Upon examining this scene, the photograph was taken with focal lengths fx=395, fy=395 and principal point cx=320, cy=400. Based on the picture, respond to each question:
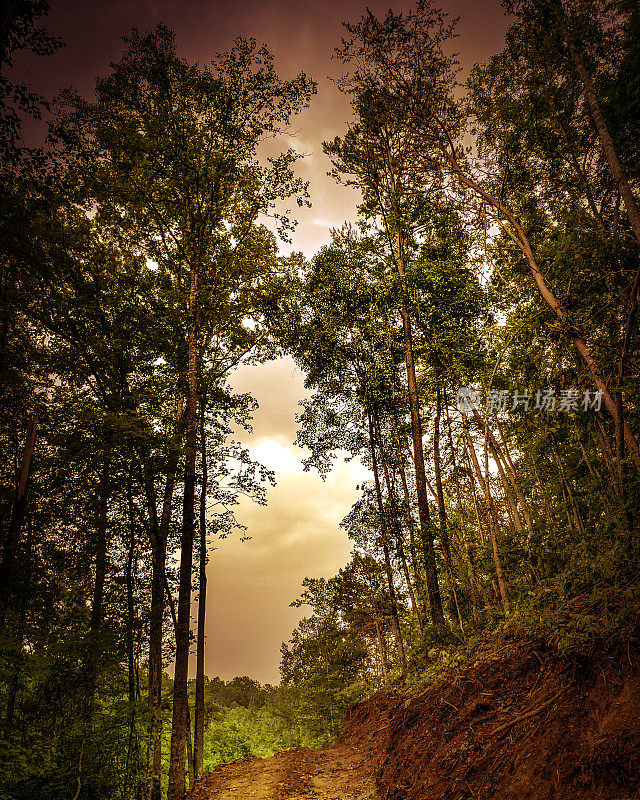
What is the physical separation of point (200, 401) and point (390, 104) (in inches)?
435

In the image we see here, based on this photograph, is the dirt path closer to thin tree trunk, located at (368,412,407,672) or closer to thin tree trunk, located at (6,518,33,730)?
thin tree trunk, located at (368,412,407,672)

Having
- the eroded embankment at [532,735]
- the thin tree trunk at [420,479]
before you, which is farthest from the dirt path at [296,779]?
the thin tree trunk at [420,479]

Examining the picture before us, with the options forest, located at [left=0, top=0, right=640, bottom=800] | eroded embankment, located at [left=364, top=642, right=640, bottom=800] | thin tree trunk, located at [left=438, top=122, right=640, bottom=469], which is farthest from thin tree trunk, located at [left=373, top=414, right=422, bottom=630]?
thin tree trunk, located at [left=438, top=122, right=640, bottom=469]

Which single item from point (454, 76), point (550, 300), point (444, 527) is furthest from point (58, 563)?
point (454, 76)

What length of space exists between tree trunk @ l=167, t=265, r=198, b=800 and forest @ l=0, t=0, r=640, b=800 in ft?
0.21

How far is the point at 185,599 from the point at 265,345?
30.1 ft

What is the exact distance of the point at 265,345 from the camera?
51.0 feet

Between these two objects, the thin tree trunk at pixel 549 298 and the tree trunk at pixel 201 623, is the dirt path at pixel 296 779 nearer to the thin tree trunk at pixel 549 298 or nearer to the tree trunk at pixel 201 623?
the tree trunk at pixel 201 623

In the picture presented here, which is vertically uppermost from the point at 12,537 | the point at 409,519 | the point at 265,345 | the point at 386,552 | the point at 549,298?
the point at 265,345

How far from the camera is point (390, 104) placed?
11.4 m

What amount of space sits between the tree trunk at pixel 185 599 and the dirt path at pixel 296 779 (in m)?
0.62

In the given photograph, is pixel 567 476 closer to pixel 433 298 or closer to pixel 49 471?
pixel 433 298

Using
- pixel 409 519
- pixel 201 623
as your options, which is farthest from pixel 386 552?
pixel 201 623

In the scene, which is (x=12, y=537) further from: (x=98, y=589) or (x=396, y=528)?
(x=396, y=528)
